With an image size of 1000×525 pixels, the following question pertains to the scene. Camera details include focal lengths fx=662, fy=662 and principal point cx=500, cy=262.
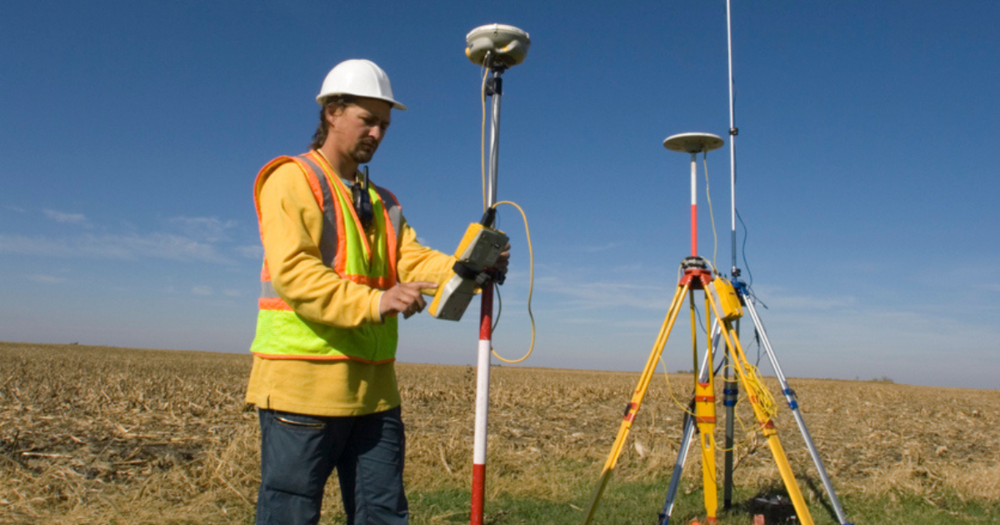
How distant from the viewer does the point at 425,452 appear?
19.5 ft

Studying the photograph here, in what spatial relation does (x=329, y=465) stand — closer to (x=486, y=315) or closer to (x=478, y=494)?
(x=478, y=494)

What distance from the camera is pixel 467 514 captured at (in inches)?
186

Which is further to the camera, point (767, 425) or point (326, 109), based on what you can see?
point (767, 425)

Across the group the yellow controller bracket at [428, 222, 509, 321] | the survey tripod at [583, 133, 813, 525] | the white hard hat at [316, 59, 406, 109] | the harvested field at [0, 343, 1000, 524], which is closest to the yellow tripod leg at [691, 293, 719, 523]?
the survey tripod at [583, 133, 813, 525]

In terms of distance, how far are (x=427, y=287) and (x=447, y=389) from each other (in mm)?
10312

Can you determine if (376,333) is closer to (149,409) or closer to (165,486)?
(165,486)

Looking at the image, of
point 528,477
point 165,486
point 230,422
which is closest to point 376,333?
point 165,486

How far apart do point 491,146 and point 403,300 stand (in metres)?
0.86

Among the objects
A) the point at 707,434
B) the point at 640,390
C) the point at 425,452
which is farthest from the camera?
the point at 425,452

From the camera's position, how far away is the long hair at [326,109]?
248 centimetres

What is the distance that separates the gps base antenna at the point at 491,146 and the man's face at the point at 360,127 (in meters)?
0.44

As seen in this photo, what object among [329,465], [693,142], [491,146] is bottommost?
[329,465]

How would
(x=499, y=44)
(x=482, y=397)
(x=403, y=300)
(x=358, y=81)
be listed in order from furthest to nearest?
(x=499, y=44) < (x=482, y=397) < (x=358, y=81) < (x=403, y=300)

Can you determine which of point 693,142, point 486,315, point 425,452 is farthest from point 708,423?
point 425,452
